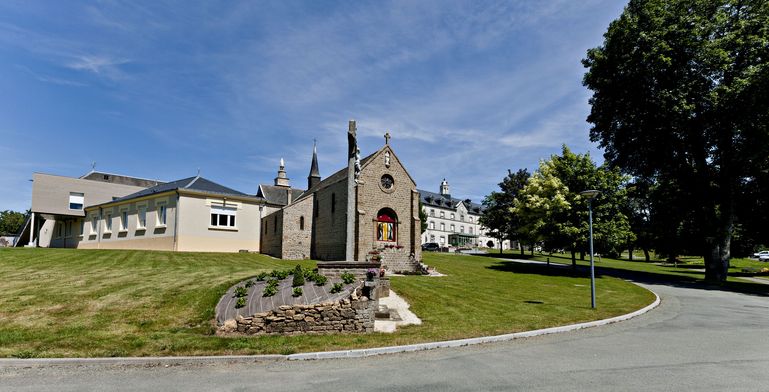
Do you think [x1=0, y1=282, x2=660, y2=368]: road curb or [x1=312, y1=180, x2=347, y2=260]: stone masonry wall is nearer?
[x1=0, y1=282, x2=660, y2=368]: road curb

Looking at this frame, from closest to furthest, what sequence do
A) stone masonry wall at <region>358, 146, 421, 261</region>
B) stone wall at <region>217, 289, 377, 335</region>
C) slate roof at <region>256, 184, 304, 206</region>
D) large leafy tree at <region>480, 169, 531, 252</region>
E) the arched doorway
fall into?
1. stone wall at <region>217, 289, 377, 335</region>
2. stone masonry wall at <region>358, 146, 421, 261</region>
3. the arched doorway
4. slate roof at <region>256, 184, 304, 206</region>
5. large leafy tree at <region>480, 169, 531, 252</region>

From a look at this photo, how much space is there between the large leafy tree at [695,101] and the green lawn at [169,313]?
13956 mm

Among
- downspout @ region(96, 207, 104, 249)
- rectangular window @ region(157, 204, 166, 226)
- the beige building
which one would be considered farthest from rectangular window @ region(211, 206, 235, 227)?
downspout @ region(96, 207, 104, 249)

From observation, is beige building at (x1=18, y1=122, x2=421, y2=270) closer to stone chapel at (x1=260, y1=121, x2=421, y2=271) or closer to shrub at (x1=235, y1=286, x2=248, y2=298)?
stone chapel at (x1=260, y1=121, x2=421, y2=271)

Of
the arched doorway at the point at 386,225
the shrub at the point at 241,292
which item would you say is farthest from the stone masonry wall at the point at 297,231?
the shrub at the point at 241,292

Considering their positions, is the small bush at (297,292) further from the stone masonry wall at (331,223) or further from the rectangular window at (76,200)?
the rectangular window at (76,200)

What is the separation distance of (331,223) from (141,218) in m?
16.9

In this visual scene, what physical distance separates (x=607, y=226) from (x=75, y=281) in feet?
104

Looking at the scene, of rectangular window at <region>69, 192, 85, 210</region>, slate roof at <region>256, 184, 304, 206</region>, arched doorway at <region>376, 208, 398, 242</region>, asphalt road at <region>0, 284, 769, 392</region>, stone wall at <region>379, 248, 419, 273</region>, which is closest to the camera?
asphalt road at <region>0, 284, 769, 392</region>

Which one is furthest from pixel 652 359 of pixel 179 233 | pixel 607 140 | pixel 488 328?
pixel 179 233

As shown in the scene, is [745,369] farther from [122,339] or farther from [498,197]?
[498,197]

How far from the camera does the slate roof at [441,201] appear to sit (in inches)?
3391

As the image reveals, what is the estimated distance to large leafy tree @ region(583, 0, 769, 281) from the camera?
2461cm

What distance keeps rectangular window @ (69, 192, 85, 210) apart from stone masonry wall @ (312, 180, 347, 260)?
24760mm
